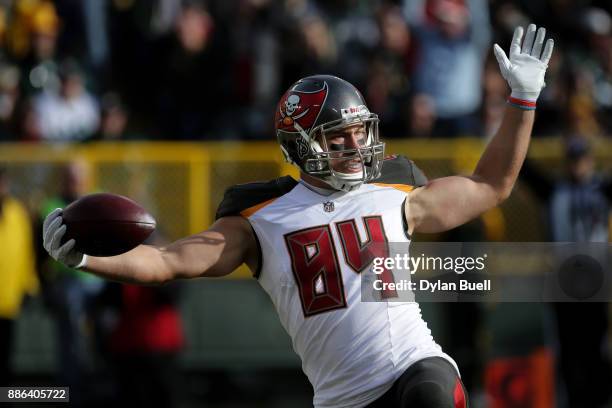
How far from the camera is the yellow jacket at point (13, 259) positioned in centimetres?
903

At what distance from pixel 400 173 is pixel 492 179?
0.38 meters

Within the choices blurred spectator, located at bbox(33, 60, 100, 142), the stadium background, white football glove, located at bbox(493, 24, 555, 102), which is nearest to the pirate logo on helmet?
white football glove, located at bbox(493, 24, 555, 102)

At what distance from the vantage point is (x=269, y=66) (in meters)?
10.7

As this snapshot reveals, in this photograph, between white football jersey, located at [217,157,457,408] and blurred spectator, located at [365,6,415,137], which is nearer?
white football jersey, located at [217,157,457,408]

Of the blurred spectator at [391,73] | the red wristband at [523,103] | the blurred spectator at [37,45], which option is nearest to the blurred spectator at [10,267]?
the blurred spectator at [37,45]

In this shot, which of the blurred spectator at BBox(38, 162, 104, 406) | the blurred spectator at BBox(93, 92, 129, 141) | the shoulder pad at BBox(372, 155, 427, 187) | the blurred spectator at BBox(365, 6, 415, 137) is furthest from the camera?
the blurred spectator at BBox(93, 92, 129, 141)

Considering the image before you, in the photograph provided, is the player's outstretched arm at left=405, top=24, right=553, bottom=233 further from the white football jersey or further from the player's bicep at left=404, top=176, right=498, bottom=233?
the white football jersey

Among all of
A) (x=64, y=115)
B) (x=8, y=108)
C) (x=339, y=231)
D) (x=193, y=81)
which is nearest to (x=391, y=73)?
(x=193, y=81)

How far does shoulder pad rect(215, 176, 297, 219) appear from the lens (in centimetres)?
483

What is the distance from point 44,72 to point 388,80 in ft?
10.3

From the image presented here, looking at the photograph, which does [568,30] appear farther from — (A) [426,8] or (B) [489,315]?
(B) [489,315]

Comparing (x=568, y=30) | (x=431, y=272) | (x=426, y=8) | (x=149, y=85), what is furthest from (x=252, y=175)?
(x=431, y=272)

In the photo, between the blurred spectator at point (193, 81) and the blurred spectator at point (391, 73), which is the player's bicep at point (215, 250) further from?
the blurred spectator at point (193, 81)

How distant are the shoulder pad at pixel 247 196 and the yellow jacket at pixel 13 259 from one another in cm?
457
